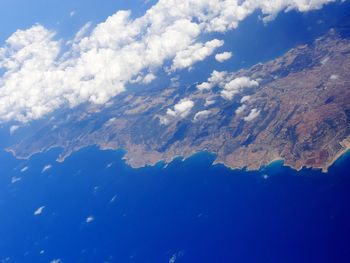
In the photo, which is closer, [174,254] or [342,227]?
[342,227]

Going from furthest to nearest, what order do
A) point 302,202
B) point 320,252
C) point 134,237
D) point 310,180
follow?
point 134,237 < point 310,180 < point 302,202 < point 320,252

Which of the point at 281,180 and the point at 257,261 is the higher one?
the point at 281,180

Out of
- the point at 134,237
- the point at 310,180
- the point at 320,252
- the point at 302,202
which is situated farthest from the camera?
the point at 134,237

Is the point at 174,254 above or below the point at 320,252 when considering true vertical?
above

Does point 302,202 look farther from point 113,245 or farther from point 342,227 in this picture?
point 113,245

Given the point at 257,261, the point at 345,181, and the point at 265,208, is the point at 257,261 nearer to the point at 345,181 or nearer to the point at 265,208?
the point at 265,208

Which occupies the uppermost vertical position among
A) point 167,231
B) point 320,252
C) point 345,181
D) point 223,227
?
point 167,231

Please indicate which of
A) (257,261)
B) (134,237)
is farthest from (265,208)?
(134,237)

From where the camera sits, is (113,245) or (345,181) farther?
(113,245)

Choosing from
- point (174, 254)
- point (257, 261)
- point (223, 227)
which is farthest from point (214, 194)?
point (257, 261)
